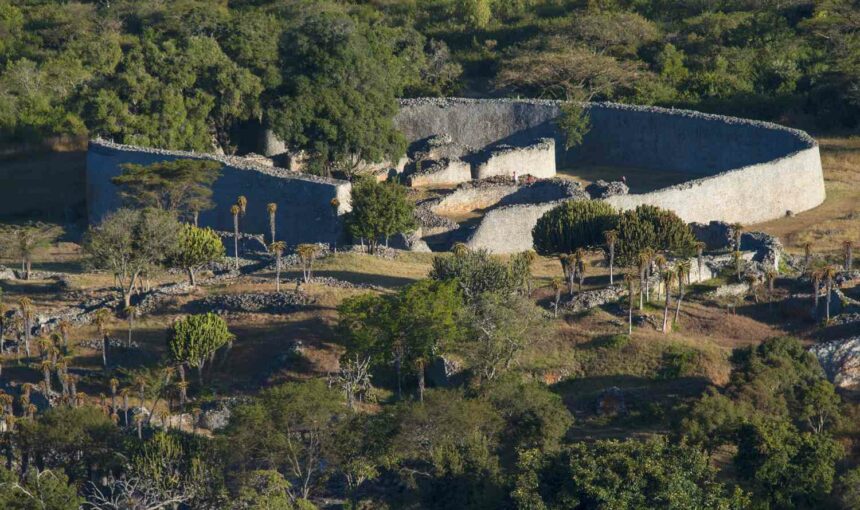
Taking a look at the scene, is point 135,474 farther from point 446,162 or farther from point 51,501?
point 446,162

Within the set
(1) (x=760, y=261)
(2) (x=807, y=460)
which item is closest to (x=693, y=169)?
(1) (x=760, y=261)

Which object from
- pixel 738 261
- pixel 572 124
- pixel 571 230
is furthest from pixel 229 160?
pixel 738 261

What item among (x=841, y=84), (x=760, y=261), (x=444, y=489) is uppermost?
(x=841, y=84)

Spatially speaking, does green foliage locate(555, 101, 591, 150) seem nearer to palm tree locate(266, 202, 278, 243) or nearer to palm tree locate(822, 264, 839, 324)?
palm tree locate(266, 202, 278, 243)

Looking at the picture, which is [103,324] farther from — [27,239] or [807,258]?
[807,258]

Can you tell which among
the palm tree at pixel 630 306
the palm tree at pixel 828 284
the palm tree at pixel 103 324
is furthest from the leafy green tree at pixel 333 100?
the palm tree at pixel 828 284

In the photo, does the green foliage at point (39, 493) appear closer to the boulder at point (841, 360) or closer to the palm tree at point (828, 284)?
the boulder at point (841, 360)
